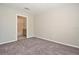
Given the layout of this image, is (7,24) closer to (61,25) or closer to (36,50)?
(36,50)

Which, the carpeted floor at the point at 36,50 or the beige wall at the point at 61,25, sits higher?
the beige wall at the point at 61,25

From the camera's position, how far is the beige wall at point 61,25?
10.7 ft

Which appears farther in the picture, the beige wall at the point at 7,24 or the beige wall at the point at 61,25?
the beige wall at the point at 7,24

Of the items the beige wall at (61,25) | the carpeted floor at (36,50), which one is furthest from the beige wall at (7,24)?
the beige wall at (61,25)

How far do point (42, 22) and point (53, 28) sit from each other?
1.21 m

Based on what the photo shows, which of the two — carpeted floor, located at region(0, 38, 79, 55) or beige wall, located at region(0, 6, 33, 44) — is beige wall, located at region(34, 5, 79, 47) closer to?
carpeted floor, located at region(0, 38, 79, 55)

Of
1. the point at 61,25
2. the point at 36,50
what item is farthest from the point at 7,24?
the point at 61,25

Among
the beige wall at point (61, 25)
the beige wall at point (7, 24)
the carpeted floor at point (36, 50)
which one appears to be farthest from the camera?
the beige wall at point (7, 24)

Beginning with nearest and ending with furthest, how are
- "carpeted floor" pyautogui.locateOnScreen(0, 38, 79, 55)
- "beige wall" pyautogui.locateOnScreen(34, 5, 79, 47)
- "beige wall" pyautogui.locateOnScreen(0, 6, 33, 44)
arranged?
1. "carpeted floor" pyautogui.locateOnScreen(0, 38, 79, 55)
2. "beige wall" pyautogui.locateOnScreen(34, 5, 79, 47)
3. "beige wall" pyautogui.locateOnScreen(0, 6, 33, 44)

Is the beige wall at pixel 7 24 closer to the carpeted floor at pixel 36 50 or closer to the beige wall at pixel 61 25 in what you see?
the carpeted floor at pixel 36 50

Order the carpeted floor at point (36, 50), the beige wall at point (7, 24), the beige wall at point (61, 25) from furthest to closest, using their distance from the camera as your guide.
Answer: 1. the beige wall at point (7, 24)
2. the beige wall at point (61, 25)
3. the carpeted floor at point (36, 50)

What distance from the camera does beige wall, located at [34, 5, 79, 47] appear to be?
325 cm

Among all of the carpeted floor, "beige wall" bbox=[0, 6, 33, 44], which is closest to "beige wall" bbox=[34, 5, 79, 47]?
the carpeted floor

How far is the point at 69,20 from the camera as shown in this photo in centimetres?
344
